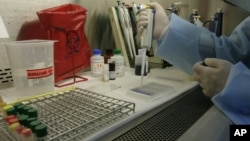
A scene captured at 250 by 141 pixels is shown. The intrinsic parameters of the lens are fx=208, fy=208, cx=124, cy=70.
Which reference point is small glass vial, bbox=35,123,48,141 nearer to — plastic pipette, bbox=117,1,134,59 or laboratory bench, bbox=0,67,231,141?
laboratory bench, bbox=0,67,231,141

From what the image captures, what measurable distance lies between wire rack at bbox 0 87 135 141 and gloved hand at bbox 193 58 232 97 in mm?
291

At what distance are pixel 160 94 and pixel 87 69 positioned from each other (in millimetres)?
490

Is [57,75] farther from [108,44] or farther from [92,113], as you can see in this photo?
[108,44]

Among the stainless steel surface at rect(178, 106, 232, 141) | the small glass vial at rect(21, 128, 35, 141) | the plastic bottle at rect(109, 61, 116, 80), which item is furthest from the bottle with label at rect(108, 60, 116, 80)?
the small glass vial at rect(21, 128, 35, 141)

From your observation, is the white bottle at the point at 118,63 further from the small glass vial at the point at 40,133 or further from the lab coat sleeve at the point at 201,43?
the small glass vial at the point at 40,133

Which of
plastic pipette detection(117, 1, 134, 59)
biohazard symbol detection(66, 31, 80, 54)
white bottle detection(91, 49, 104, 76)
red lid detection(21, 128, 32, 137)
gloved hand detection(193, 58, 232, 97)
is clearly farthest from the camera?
plastic pipette detection(117, 1, 134, 59)

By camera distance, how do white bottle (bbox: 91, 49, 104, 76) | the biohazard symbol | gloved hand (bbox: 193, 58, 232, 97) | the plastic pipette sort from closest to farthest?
gloved hand (bbox: 193, 58, 232, 97), the biohazard symbol, white bottle (bbox: 91, 49, 104, 76), the plastic pipette

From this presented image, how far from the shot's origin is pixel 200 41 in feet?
2.99

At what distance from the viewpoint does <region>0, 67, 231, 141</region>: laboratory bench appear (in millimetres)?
510

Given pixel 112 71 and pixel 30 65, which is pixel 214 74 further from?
pixel 30 65

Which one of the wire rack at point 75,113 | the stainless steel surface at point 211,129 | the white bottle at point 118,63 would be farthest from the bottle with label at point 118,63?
the stainless steel surface at point 211,129

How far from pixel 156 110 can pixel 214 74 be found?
0.76 ft

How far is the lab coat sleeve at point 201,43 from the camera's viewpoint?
35.5 inches

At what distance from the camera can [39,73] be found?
2.40 ft
